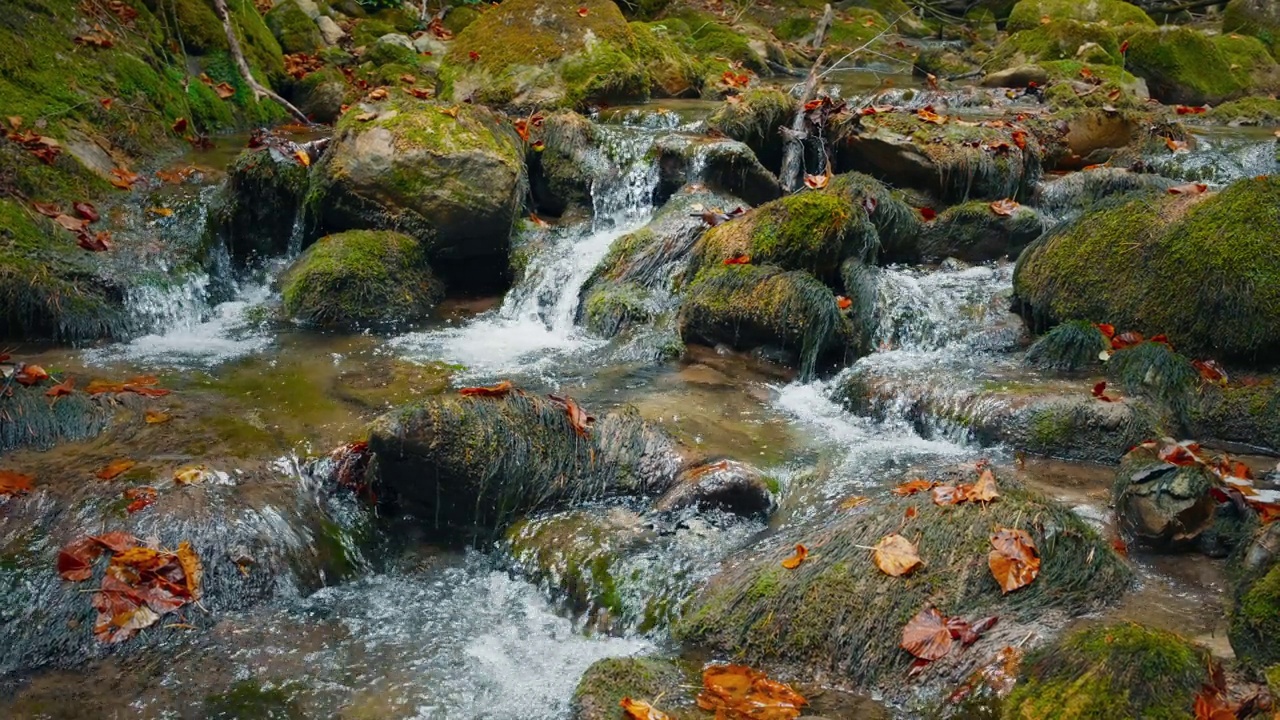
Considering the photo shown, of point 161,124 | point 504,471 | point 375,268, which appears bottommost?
point 504,471

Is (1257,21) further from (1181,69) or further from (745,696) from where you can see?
(745,696)

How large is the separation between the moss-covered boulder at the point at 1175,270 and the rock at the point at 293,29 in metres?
10.7

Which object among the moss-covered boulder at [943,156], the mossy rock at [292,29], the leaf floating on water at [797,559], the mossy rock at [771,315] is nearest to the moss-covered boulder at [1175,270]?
the mossy rock at [771,315]

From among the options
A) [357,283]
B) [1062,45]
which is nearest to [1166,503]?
[357,283]

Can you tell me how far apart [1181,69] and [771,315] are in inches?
414

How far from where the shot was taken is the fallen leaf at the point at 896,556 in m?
4.11

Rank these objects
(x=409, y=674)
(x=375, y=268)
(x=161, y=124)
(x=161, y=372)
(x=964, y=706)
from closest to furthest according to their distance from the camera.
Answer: (x=964, y=706) → (x=409, y=674) → (x=161, y=372) → (x=375, y=268) → (x=161, y=124)

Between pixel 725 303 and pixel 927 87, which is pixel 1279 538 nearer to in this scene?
pixel 725 303

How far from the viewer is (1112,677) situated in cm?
325

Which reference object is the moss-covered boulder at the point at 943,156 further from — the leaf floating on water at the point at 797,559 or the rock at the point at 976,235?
the leaf floating on water at the point at 797,559

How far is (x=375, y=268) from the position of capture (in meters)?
8.01

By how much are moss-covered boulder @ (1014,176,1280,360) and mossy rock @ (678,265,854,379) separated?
1.60 meters

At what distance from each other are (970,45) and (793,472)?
49.5 ft

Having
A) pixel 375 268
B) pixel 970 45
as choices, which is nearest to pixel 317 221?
pixel 375 268
